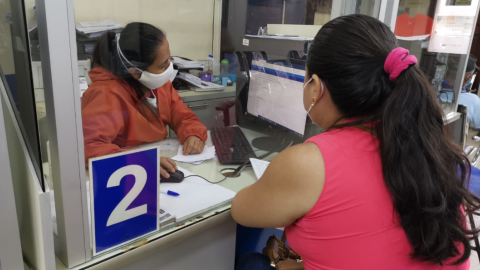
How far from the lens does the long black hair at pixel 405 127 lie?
2.45 ft

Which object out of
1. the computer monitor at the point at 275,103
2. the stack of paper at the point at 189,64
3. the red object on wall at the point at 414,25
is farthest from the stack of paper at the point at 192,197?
the stack of paper at the point at 189,64

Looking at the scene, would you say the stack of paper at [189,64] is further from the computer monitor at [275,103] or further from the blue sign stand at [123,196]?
the blue sign stand at [123,196]

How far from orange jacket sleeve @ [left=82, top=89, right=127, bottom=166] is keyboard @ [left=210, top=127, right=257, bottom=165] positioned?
0.42 metres

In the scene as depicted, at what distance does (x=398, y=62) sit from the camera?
75cm

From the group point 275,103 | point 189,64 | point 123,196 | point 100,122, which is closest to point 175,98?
point 275,103

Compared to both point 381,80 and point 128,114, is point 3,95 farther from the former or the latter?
point 381,80

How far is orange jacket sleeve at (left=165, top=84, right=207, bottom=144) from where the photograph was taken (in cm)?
158

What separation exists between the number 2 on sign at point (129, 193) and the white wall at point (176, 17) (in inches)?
29.4

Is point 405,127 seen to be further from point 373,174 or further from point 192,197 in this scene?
→ point 192,197

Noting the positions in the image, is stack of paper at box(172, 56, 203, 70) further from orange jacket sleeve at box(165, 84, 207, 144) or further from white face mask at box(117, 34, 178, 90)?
white face mask at box(117, 34, 178, 90)

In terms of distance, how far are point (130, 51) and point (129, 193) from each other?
2.07ft

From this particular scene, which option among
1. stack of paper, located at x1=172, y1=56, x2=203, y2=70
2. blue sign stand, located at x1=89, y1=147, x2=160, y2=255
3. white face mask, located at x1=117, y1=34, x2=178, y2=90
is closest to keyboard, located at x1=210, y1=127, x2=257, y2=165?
white face mask, located at x1=117, y1=34, x2=178, y2=90

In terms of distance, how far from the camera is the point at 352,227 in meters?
0.77

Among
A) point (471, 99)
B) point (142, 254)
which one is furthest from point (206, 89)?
point (471, 99)
